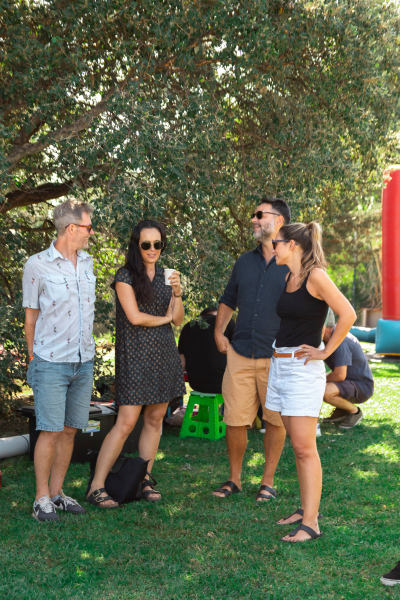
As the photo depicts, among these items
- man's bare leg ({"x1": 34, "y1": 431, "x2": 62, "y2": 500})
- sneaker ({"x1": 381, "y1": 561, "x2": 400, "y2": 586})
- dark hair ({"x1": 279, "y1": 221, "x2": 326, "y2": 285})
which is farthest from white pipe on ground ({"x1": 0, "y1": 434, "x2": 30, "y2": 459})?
sneaker ({"x1": 381, "y1": 561, "x2": 400, "y2": 586})

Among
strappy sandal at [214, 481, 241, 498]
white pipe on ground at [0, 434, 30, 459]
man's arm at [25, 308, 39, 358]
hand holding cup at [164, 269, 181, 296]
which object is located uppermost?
hand holding cup at [164, 269, 181, 296]

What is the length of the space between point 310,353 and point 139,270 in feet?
4.14

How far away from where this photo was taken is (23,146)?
5.16 m

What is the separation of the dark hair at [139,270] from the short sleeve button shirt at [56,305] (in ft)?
1.21

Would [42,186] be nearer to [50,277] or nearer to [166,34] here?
[166,34]

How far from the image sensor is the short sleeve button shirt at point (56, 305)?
3.38 m

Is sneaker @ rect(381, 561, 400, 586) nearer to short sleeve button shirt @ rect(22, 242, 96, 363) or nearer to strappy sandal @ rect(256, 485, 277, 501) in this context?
strappy sandal @ rect(256, 485, 277, 501)

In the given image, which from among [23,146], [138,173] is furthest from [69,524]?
[23,146]

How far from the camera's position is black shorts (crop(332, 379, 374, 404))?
20.1 ft

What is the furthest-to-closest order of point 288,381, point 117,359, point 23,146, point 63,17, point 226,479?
point 23,146
point 63,17
point 226,479
point 117,359
point 288,381

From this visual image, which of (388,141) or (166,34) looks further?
(388,141)

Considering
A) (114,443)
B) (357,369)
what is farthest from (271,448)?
(357,369)

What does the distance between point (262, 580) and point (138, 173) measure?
3133 millimetres

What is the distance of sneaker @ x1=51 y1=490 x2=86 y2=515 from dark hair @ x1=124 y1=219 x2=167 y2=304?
1.35 metres
